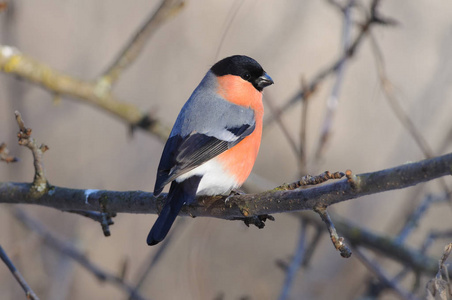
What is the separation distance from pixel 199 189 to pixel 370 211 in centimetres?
284

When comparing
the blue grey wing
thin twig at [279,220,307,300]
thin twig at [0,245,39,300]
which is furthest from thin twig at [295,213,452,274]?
thin twig at [0,245,39,300]

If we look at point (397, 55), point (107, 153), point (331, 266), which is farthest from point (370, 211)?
point (107, 153)

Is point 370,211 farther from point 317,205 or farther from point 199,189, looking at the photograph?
point 317,205

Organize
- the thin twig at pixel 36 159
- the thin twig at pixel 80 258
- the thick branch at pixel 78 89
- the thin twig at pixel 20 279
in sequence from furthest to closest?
1. the thick branch at pixel 78 89
2. the thin twig at pixel 80 258
3. the thin twig at pixel 36 159
4. the thin twig at pixel 20 279

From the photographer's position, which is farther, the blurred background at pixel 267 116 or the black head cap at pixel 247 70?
the blurred background at pixel 267 116

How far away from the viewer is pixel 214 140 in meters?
2.33

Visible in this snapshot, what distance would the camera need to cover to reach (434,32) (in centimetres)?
521

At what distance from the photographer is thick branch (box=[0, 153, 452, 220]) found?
122 cm

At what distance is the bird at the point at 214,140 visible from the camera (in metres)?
2.14

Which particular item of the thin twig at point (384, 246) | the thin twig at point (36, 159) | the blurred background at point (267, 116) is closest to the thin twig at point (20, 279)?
the thin twig at point (36, 159)

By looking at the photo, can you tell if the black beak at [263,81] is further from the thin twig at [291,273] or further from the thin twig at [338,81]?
the thin twig at [291,273]

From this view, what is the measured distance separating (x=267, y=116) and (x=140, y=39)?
1.49 metres

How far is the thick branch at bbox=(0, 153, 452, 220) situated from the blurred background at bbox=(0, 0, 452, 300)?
5.87 ft

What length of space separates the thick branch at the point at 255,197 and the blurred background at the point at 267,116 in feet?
5.87
